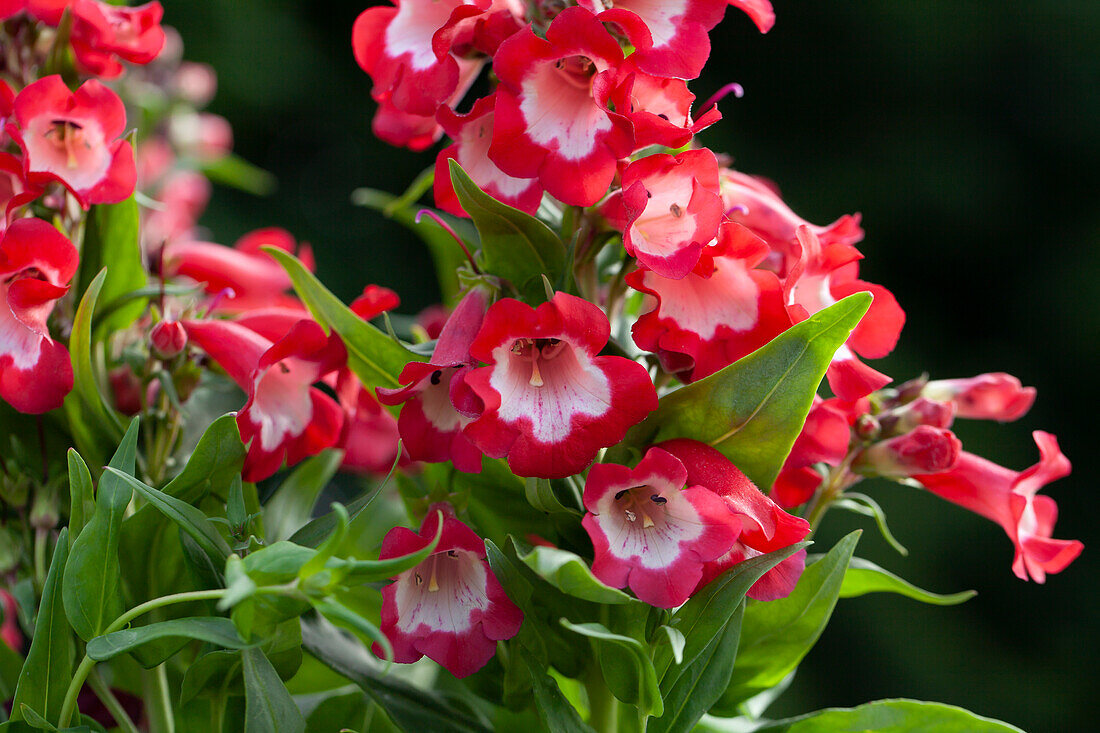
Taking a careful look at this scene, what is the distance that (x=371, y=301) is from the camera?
0.63 metres

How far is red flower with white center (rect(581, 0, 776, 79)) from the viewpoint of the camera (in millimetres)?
474

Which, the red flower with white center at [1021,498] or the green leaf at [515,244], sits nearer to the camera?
the green leaf at [515,244]

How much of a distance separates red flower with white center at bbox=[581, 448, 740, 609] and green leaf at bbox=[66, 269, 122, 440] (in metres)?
0.30

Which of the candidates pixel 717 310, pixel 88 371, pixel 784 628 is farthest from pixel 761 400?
pixel 88 371

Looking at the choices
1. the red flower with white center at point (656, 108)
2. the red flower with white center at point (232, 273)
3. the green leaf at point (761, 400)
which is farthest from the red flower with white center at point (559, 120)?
the red flower with white center at point (232, 273)

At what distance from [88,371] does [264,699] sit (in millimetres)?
229

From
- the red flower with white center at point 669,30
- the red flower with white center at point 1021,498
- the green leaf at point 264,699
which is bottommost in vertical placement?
the green leaf at point 264,699

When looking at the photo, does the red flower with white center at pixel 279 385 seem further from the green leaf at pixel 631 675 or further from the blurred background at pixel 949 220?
the blurred background at pixel 949 220

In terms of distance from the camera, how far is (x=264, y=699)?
0.49 meters

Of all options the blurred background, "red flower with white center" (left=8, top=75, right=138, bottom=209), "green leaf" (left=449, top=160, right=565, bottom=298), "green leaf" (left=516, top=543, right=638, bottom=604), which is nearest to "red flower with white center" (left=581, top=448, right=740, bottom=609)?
"green leaf" (left=516, top=543, right=638, bottom=604)

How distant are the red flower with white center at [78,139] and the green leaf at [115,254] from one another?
0.16ft

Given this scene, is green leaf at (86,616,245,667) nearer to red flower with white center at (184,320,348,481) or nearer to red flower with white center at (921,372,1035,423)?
red flower with white center at (184,320,348,481)

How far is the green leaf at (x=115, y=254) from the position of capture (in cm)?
65

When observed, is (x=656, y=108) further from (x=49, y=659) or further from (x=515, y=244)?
(x=49, y=659)
